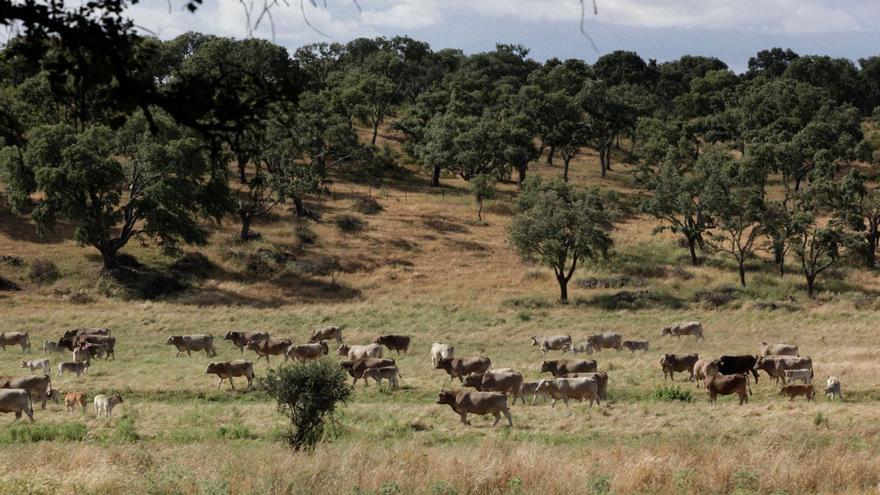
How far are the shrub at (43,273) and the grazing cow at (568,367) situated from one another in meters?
34.3

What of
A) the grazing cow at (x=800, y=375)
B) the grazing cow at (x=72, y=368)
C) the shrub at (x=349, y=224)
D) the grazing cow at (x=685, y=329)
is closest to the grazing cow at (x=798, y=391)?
the grazing cow at (x=800, y=375)

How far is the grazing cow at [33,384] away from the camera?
24.2 m

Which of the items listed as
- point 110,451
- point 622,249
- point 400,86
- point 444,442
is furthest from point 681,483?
point 400,86

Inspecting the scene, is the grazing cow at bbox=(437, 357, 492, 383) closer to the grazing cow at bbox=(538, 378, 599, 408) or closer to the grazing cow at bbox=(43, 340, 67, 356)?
the grazing cow at bbox=(538, 378, 599, 408)

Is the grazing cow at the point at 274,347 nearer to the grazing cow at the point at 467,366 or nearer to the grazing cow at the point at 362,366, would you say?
the grazing cow at the point at 362,366

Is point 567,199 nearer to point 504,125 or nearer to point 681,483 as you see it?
point 504,125

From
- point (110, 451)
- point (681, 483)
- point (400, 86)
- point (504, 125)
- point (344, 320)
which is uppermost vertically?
point (400, 86)

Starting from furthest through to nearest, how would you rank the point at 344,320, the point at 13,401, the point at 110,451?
the point at 344,320 → the point at 13,401 → the point at 110,451

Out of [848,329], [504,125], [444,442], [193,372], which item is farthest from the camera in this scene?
[504,125]

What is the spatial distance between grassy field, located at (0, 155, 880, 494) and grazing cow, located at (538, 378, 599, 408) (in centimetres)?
54

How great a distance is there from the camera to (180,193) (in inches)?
2024

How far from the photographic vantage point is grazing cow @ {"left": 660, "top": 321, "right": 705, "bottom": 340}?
39406 millimetres

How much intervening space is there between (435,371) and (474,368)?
2.83 m

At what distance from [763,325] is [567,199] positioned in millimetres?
24097
